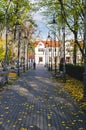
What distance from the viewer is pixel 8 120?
11891mm

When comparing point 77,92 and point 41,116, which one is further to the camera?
point 77,92

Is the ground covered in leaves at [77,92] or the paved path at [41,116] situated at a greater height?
the paved path at [41,116]

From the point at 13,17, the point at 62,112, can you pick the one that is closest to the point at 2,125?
the point at 62,112

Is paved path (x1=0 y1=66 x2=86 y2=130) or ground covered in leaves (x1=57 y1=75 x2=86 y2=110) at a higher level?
paved path (x1=0 y1=66 x2=86 y2=130)

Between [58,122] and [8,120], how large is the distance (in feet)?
5.38

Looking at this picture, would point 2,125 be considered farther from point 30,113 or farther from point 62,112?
point 62,112

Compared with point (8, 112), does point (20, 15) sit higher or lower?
higher

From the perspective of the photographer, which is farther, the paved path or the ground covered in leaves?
the ground covered in leaves

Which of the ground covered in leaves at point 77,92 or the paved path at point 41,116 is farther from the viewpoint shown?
the ground covered in leaves at point 77,92

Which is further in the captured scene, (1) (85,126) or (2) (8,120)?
(2) (8,120)

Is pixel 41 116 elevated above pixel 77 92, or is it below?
above

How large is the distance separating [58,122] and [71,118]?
82cm

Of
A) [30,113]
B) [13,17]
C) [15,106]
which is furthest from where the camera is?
[13,17]

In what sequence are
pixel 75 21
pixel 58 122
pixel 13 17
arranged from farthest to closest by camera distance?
pixel 13 17 → pixel 75 21 → pixel 58 122
